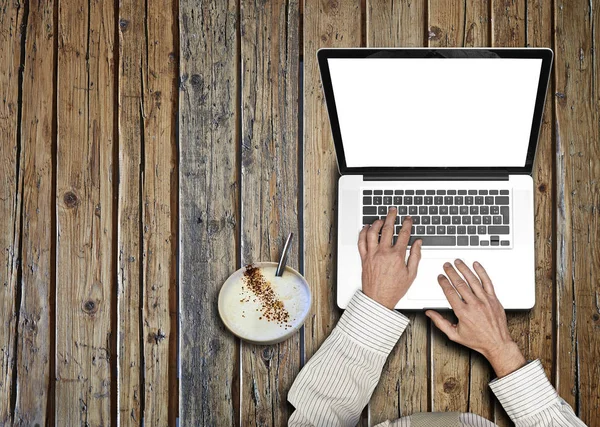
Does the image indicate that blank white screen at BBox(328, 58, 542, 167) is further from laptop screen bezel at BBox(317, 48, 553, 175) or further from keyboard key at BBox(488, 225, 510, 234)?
keyboard key at BBox(488, 225, 510, 234)

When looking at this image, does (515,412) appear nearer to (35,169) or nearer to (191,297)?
(191,297)

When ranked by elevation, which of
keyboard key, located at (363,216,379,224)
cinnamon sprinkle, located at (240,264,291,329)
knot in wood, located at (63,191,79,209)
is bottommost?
cinnamon sprinkle, located at (240,264,291,329)

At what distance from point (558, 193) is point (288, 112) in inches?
21.2

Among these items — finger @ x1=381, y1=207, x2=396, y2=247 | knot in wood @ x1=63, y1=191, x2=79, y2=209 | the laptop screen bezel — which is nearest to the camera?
the laptop screen bezel

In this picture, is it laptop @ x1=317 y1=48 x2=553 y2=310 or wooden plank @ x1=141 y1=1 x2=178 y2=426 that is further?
wooden plank @ x1=141 y1=1 x2=178 y2=426

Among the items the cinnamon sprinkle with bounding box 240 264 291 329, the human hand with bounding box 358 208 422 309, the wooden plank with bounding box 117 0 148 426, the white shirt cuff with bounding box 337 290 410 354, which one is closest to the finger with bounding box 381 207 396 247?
the human hand with bounding box 358 208 422 309

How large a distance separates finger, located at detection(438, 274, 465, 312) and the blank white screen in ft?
0.69

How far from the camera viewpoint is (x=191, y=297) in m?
1.18

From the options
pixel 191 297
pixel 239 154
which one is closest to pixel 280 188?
pixel 239 154

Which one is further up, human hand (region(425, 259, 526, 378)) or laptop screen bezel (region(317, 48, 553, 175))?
laptop screen bezel (region(317, 48, 553, 175))

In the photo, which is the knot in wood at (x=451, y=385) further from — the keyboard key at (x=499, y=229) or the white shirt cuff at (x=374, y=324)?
the keyboard key at (x=499, y=229)

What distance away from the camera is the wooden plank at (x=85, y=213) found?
3.89ft

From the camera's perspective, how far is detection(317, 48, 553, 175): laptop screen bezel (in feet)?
3.28

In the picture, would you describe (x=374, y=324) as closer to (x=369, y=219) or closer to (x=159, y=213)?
(x=369, y=219)
